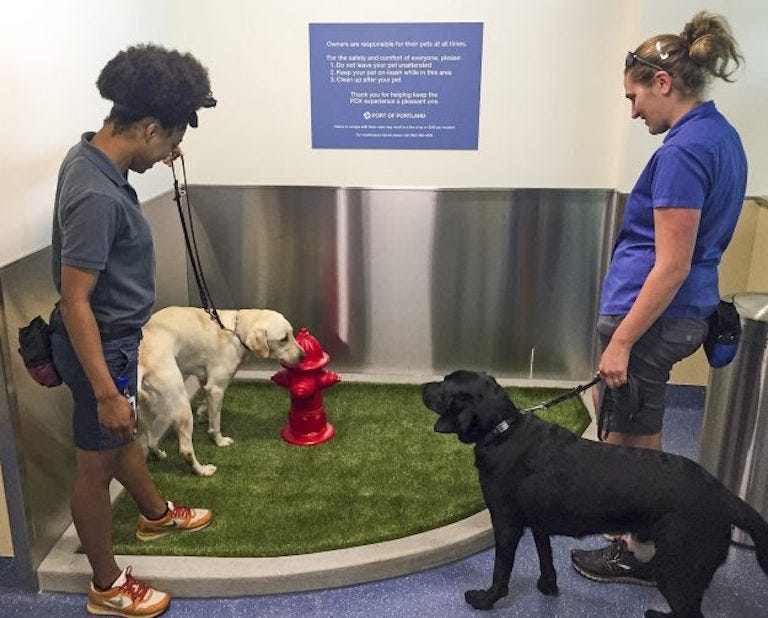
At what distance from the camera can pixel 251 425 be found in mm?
3260

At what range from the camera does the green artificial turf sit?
2.43 m

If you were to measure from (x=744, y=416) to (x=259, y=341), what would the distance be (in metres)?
1.86

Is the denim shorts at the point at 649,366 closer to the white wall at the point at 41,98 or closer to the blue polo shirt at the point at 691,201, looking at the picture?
the blue polo shirt at the point at 691,201

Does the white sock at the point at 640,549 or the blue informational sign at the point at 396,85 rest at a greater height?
the blue informational sign at the point at 396,85

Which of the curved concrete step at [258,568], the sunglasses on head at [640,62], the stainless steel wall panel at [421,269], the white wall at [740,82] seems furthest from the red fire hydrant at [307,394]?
the sunglasses on head at [640,62]

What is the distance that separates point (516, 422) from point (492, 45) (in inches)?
76.9

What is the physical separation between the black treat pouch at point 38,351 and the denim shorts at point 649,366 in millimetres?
1544

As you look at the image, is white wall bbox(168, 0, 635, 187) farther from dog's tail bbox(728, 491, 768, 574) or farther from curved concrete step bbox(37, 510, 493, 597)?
dog's tail bbox(728, 491, 768, 574)

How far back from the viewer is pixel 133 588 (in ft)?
7.07

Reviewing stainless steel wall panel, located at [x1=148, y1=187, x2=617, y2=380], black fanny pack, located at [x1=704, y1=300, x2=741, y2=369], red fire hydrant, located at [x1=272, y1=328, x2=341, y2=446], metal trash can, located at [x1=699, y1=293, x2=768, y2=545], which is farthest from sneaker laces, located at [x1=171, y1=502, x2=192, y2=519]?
metal trash can, located at [x1=699, y1=293, x2=768, y2=545]

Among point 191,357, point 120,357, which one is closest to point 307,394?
point 191,357

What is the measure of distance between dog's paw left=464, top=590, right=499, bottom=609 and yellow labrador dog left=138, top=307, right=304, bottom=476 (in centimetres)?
116

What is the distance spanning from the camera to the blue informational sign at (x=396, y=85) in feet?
10.7

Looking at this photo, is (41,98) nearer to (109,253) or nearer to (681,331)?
(109,253)
